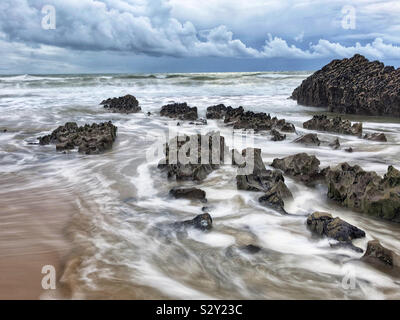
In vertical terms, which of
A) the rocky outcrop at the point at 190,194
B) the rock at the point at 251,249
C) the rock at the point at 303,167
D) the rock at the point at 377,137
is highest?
the rock at the point at 377,137

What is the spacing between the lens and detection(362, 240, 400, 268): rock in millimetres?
2502

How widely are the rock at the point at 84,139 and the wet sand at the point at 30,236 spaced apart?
2.10m

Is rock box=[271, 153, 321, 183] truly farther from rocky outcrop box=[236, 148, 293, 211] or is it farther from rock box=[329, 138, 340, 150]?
rock box=[329, 138, 340, 150]

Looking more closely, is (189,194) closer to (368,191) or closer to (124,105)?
(368,191)

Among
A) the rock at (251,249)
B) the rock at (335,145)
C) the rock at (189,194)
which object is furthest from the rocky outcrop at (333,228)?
the rock at (335,145)

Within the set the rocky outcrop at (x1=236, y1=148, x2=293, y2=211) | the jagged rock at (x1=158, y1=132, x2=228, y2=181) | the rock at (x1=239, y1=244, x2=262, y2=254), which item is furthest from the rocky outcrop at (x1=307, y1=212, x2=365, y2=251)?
the jagged rock at (x1=158, y1=132, x2=228, y2=181)

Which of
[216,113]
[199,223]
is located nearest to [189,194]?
[199,223]

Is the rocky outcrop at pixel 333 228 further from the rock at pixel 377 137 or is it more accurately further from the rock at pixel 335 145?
the rock at pixel 377 137

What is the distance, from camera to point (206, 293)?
2.27m

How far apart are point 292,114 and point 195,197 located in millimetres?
9430

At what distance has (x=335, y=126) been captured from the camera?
8523 mm

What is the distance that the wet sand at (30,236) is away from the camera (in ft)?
7.35

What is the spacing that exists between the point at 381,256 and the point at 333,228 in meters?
0.49
